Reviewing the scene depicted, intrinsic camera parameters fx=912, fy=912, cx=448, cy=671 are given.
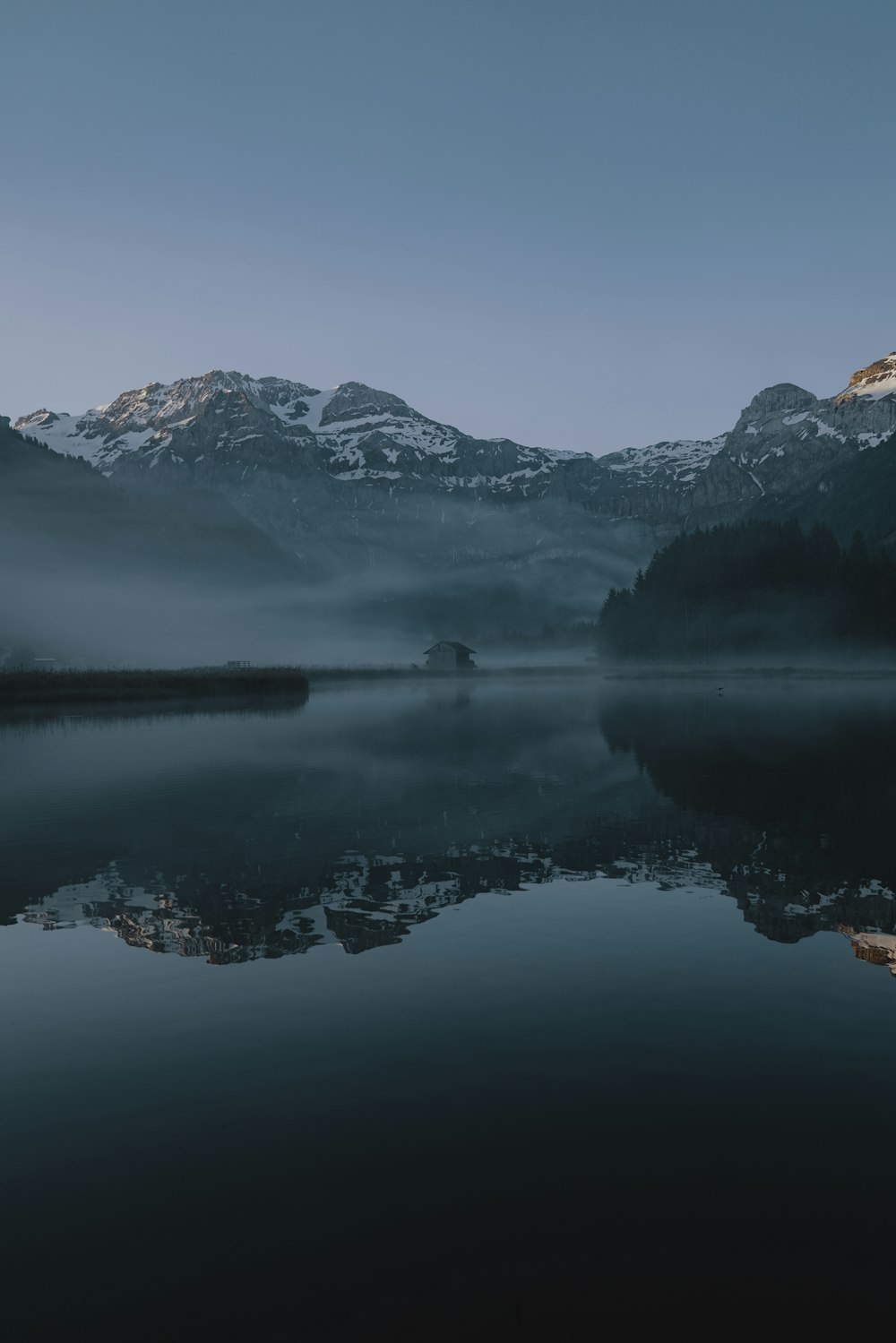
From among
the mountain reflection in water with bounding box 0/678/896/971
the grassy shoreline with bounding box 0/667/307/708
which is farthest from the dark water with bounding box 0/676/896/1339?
the grassy shoreline with bounding box 0/667/307/708

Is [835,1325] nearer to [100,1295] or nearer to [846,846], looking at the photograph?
[100,1295]

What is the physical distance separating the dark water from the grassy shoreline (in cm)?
8308

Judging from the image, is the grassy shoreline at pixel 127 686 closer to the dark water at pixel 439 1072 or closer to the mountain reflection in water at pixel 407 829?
the mountain reflection in water at pixel 407 829

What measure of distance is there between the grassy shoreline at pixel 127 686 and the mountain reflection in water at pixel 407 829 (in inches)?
1819

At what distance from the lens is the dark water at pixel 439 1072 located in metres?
7.85

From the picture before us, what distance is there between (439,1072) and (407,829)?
17541mm

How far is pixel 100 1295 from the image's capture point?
25.2 feet

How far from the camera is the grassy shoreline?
4168 inches

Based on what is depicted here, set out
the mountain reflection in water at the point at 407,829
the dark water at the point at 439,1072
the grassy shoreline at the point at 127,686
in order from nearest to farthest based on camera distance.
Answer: the dark water at the point at 439,1072 < the mountain reflection in water at the point at 407,829 < the grassy shoreline at the point at 127,686

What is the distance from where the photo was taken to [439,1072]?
11.8 metres

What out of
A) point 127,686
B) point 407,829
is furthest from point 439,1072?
point 127,686

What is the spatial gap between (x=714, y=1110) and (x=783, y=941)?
7.35 m

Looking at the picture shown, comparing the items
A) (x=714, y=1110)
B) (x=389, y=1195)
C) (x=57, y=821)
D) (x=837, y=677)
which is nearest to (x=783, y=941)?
(x=714, y=1110)

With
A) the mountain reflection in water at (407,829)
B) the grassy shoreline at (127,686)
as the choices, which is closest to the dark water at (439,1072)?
A: the mountain reflection in water at (407,829)
